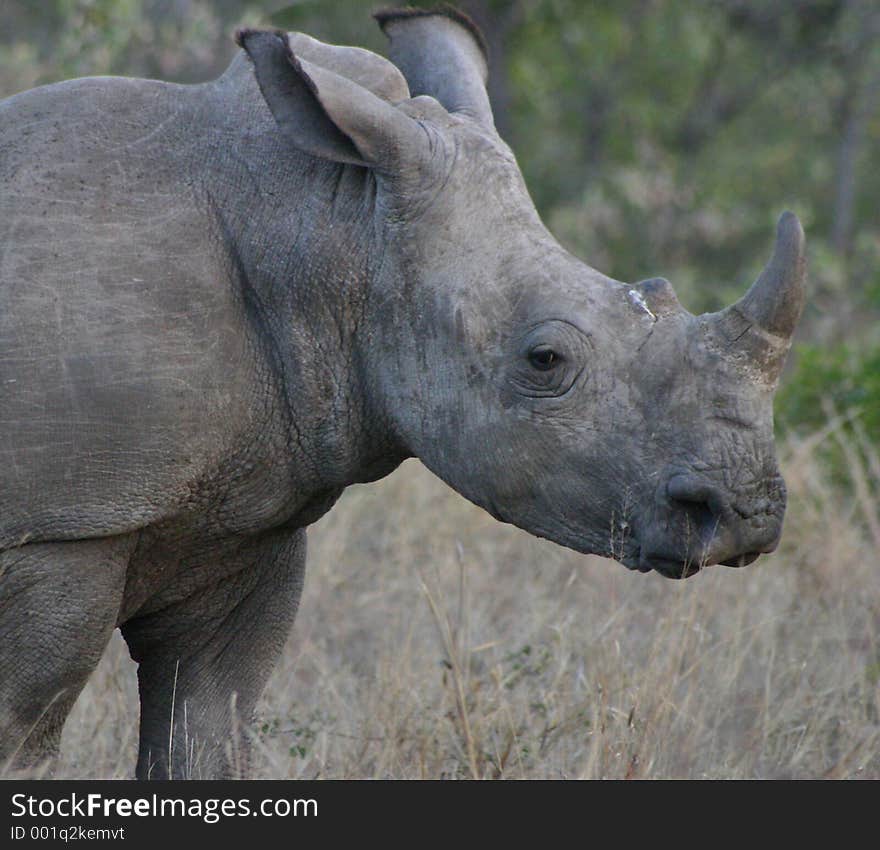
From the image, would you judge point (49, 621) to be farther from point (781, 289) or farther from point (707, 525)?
point (781, 289)

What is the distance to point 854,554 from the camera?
695cm

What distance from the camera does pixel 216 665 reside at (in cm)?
432

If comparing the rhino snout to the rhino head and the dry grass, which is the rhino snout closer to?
the rhino head

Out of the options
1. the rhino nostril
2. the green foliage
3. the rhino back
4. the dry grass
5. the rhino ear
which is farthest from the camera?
the green foliage

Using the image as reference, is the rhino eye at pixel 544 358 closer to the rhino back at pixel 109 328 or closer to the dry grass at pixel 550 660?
the rhino back at pixel 109 328

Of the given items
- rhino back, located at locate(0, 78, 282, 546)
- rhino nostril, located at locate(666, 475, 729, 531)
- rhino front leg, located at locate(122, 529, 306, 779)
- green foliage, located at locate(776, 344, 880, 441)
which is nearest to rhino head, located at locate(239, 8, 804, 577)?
rhino nostril, located at locate(666, 475, 729, 531)

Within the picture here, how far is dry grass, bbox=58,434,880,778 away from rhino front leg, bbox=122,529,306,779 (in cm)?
14

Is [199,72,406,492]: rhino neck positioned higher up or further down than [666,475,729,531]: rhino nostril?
higher up

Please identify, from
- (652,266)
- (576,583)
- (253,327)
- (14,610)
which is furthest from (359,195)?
(652,266)

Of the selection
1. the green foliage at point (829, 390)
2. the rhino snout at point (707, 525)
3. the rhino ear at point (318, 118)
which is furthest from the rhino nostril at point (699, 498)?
the green foliage at point (829, 390)

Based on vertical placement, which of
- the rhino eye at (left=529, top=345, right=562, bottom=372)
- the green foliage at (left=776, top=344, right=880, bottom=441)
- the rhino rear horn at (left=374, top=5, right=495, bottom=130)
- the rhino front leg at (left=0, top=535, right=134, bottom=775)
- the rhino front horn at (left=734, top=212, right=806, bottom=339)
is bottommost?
the rhino front leg at (left=0, top=535, right=134, bottom=775)

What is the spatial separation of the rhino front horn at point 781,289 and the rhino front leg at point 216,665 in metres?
1.34

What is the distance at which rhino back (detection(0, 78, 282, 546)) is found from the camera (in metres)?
3.55

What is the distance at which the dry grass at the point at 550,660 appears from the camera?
473 cm
